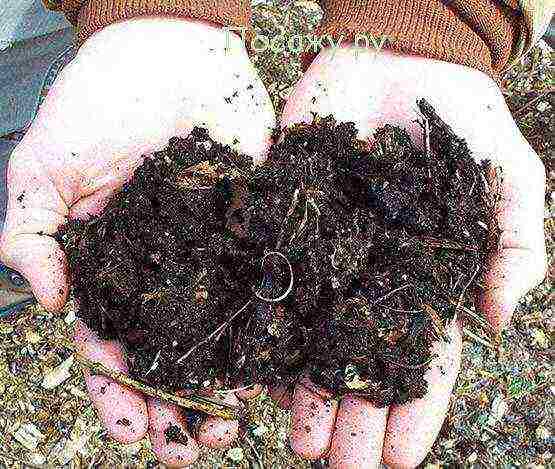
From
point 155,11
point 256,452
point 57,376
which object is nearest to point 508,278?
point 155,11

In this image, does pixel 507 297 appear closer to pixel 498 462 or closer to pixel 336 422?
pixel 336 422

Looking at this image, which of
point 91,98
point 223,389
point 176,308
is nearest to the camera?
point 176,308

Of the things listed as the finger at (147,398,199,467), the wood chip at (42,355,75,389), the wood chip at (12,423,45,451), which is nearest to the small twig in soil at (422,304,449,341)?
the finger at (147,398,199,467)

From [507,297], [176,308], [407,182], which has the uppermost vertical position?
[407,182]

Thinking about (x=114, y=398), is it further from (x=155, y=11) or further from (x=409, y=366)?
(x=155, y=11)

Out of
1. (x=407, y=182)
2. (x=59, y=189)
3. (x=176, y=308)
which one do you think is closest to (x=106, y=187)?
(x=59, y=189)

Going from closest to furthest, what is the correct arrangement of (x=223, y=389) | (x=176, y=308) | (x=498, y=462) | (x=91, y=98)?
(x=176, y=308), (x=223, y=389), (x=91, y=98), (x=498, y=462)

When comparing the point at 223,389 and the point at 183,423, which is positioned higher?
the point at 223,389
